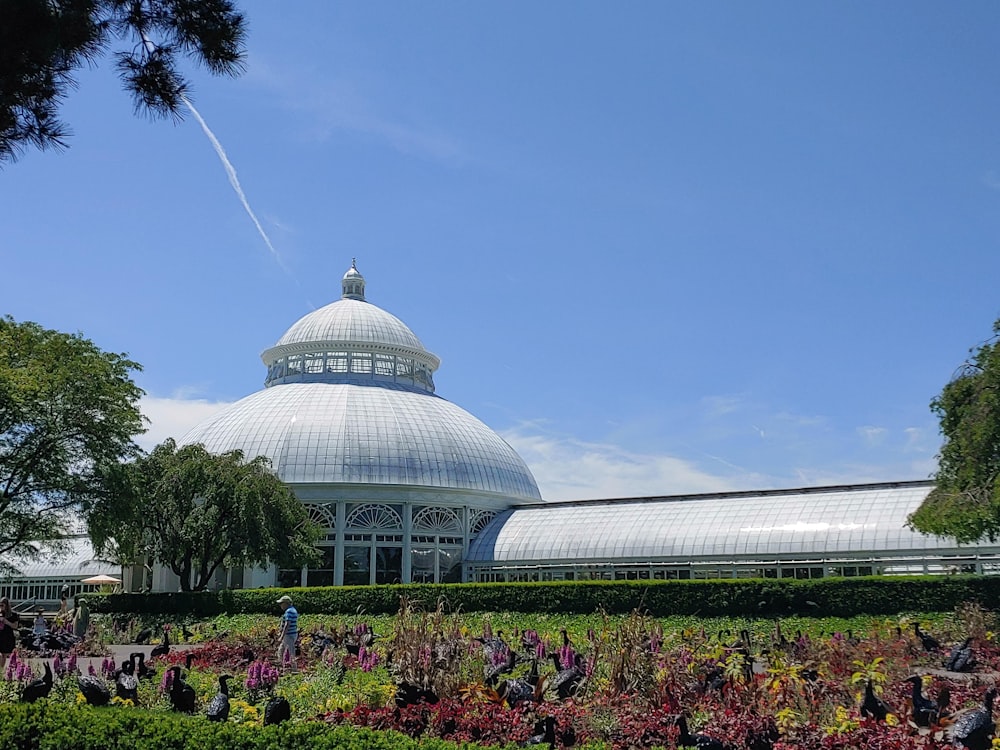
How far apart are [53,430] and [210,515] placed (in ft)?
29.8

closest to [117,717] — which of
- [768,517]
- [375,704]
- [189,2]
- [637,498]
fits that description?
[375,704]

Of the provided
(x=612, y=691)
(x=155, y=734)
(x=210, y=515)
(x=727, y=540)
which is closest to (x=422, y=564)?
(x=210, y=515)

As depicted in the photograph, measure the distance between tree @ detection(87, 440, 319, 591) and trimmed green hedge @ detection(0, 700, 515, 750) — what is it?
27.1m

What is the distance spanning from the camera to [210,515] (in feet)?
126

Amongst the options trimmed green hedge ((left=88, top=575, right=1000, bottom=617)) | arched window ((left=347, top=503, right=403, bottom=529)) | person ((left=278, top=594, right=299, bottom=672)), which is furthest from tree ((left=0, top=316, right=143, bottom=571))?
arched window ((left=347, top=503, right=403, bottom=529))

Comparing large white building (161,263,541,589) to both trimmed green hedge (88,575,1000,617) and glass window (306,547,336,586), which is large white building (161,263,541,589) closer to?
glass window (306,547,336,586)

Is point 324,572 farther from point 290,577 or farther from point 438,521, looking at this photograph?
point 438,521

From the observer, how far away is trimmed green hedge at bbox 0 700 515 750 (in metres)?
9.23

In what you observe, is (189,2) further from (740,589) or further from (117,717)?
(740,589)

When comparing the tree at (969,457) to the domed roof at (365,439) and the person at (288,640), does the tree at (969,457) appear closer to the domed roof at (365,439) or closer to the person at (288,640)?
the person at (288,640)

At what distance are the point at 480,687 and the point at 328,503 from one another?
123 ft

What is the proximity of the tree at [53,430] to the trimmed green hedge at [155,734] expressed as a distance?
20201mm

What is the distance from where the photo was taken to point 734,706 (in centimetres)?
1080

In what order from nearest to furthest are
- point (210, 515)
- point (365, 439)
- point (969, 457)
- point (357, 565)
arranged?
point (969, 457)
point (210, 515)
point (357, 565)
point (365, 439)
